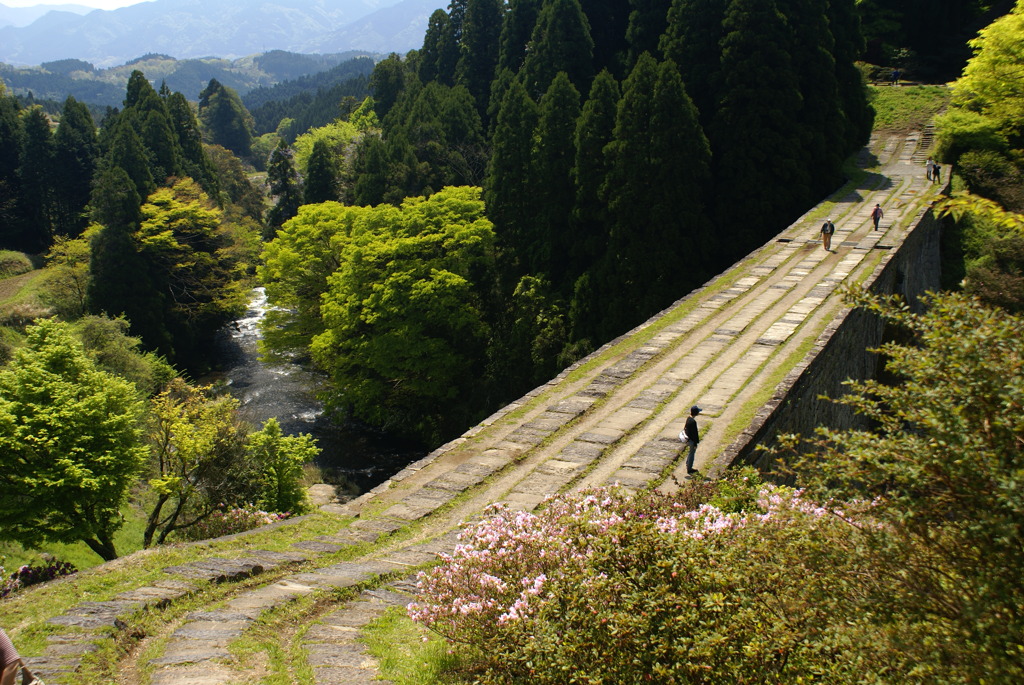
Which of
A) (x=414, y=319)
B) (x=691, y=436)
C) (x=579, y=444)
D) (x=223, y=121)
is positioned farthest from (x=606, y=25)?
(x=223, y=121)

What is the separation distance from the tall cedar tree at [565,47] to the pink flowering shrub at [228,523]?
23937 millimetres

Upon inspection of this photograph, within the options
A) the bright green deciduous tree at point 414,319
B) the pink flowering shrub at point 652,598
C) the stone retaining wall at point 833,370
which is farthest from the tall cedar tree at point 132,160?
the pink flowering shrub at point 652,598

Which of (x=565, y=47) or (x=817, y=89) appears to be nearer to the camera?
(x=817, y=89)

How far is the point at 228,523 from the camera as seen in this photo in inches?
543

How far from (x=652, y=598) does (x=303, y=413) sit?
2870 cm

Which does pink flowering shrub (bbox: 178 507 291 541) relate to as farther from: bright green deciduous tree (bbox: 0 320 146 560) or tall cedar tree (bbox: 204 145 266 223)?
tall cedar tree (bbox: 204 145 266 223)

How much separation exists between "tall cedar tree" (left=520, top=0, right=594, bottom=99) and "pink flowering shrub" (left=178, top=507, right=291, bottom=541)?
2394 cm

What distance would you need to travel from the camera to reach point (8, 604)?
22.8 feet

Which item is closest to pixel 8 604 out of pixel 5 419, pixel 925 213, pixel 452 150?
pixel 5 419

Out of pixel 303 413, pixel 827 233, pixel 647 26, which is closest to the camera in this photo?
pixel 827 233

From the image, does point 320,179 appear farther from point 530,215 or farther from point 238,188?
point 238,188

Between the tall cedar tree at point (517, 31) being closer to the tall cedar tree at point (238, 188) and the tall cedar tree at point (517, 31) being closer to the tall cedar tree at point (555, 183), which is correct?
the tall cedar tree at point (555, 183)

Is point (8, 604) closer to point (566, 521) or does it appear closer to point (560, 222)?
point (566, 521)

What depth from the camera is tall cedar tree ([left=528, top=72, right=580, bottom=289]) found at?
2727 centimetres
